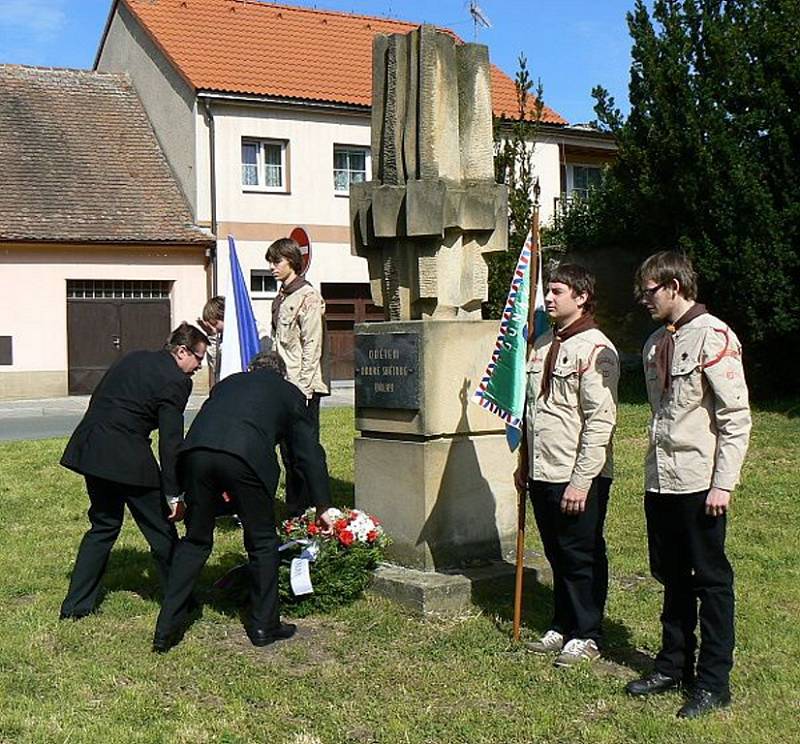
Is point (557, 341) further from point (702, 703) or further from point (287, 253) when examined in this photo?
point (287, 253)

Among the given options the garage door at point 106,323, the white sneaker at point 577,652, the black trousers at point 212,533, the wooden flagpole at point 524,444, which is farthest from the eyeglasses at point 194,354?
the garage door at point 106,323

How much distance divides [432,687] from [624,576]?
2.48 m

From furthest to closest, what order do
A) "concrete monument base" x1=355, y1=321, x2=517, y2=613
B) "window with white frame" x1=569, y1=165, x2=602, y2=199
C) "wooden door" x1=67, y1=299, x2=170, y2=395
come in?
"window with white frame" x1=569, y1=165, x2=602, y2=199 → "wooden door" x1=67, y1=299, x2=170, y2=395 → "concrete monument base" x1=355, y1=321, x2=517, y2=613

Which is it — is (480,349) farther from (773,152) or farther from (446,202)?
(773,152)

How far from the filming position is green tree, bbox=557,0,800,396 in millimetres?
14078

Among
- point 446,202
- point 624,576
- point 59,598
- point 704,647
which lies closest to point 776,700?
point 704,647

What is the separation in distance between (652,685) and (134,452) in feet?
10.3

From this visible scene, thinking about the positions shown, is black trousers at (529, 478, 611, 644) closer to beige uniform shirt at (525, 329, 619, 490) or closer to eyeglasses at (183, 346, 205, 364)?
beige uniform shirt at (525, 329, 619, 490)

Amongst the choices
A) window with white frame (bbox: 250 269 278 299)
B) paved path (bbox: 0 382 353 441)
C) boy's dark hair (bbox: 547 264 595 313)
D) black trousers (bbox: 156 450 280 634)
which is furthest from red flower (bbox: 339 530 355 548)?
window with white frame (bbox: 250 269 278 299)

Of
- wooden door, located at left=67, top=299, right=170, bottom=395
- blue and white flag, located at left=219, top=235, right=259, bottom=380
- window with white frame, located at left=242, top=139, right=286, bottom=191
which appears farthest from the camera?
window with white frame, located at left=242, top=139, right=286, bottom=191

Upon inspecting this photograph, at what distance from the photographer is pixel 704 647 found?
488 centimetres

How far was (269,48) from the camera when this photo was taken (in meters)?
27.4

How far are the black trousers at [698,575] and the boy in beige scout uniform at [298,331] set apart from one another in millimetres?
3378

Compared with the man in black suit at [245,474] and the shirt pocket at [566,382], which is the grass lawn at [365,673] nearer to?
the man in black suit at [245,474]
